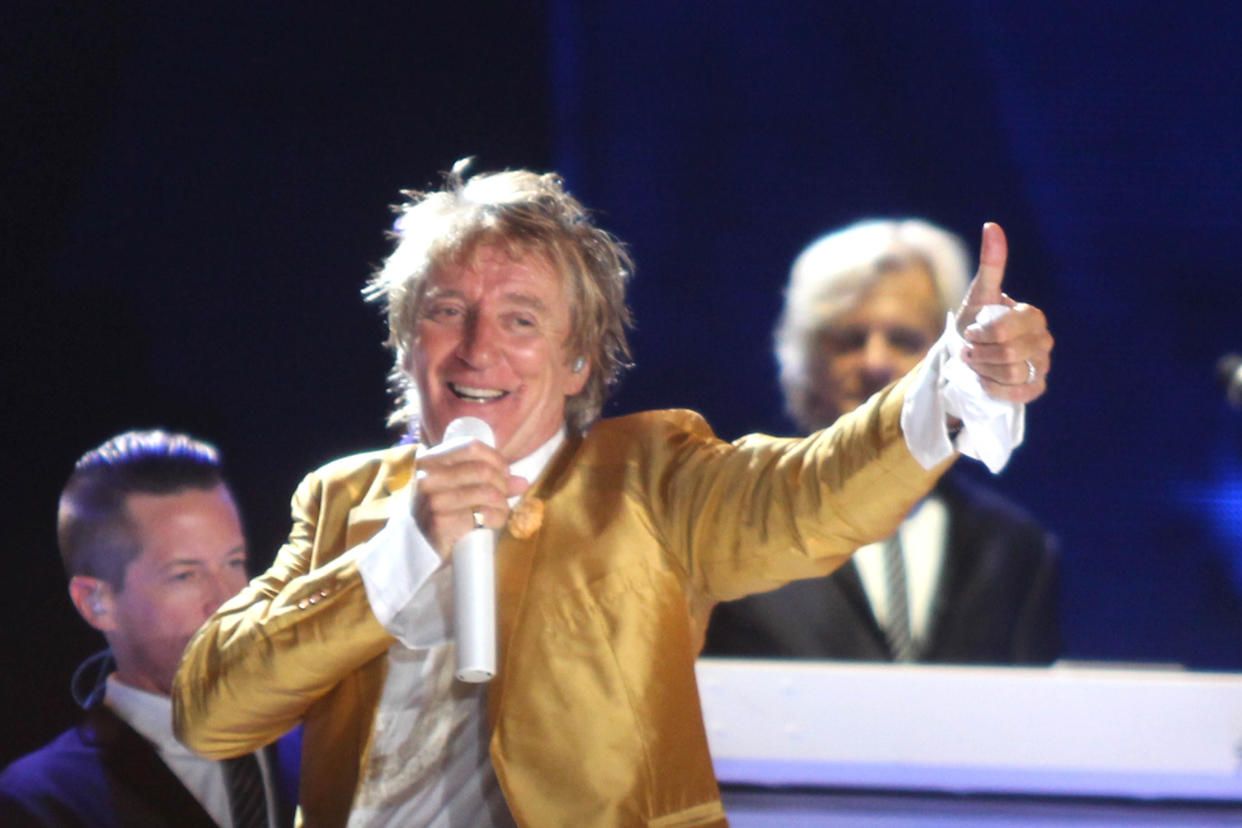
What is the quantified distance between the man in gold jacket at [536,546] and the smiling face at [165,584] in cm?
64

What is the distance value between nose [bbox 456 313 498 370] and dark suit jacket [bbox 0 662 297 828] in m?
0.95

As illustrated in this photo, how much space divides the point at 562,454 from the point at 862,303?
0.84m

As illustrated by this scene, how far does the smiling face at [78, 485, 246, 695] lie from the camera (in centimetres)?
207

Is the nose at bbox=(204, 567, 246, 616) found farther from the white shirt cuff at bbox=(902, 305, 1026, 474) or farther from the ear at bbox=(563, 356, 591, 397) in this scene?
the white shirt cuff at bbox=(902, 305, 1026, 474)

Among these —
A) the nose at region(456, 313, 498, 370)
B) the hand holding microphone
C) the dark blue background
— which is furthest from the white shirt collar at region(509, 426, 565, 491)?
the dark blue background

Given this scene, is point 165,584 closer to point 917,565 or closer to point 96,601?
point 96,601

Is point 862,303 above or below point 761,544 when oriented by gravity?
above

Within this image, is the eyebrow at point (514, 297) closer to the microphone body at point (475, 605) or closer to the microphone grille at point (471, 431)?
the microphone grille at point (471, 431)

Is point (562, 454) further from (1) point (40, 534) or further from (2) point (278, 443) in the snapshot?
(1) point (40, 534)

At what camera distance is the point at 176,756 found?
2.02 m

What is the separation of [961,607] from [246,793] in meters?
1.19

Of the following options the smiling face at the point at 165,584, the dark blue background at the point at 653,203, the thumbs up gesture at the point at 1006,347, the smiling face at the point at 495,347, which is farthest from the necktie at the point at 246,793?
the thumbs up gesture at the point at 1006,347

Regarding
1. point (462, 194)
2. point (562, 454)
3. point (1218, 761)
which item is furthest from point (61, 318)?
point (1218, 761)

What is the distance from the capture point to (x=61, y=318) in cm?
238
